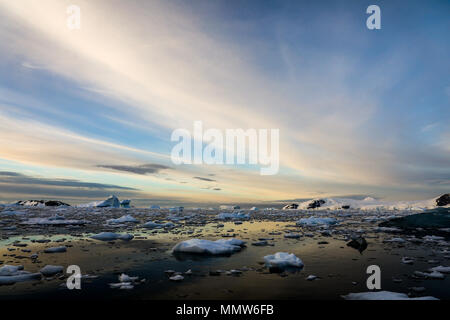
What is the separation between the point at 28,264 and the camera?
26.5ft

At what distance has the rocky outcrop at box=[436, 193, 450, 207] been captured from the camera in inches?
4094

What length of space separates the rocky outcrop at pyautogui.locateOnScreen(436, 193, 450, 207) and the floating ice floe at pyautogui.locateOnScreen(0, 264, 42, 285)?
134121 mm

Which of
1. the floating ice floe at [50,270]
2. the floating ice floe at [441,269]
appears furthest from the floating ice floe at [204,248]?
the floating ice floe at [441,269]

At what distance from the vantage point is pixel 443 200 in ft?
347

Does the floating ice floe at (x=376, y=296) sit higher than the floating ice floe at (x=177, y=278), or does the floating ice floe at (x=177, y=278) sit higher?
the floating ice floe at (x=376, y=296)

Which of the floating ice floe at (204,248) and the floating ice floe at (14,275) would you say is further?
the floating ice floe at (204,248)

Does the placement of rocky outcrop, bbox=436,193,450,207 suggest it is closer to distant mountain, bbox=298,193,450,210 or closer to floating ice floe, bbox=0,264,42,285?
distant mountain, bbox=298,193,450,210

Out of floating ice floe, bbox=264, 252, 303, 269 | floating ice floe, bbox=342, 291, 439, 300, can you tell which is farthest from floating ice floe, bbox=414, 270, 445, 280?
floating ice floe, bbox=264, 252, 303, 269

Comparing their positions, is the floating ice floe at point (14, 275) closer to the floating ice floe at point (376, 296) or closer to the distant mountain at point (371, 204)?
the floating ice floe at point (376, 296)

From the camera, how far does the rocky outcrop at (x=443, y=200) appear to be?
341 ft

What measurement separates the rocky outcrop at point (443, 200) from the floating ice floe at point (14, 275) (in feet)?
440

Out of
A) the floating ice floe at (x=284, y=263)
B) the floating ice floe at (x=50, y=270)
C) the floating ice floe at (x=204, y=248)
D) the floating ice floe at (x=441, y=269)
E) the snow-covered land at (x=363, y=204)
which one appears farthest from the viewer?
the snow-covered land at (x=363, y=204)

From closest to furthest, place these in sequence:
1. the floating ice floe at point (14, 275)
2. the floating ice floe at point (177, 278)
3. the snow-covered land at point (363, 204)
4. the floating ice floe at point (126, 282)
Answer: the floating ice floe at point (126, 282)
the floating ice floe at point (14, 275)
the floating ice floe at point (177, 278)
the snow-covered land at point (363, 204)
